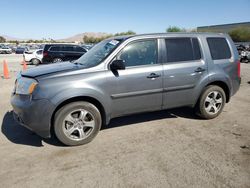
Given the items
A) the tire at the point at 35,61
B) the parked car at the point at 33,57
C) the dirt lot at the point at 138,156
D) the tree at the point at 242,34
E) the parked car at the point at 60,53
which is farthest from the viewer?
the tree at the point at 242,34

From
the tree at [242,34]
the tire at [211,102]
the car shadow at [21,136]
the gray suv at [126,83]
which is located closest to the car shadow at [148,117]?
the tire at [211,102]

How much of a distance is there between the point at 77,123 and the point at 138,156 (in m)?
1.17

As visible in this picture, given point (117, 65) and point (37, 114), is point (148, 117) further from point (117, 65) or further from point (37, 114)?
point (37, 114)

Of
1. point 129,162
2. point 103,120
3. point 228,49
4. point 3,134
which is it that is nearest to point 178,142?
point 129,162

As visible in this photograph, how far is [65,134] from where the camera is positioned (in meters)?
3.82

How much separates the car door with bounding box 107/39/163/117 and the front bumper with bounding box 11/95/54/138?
3.56 feet

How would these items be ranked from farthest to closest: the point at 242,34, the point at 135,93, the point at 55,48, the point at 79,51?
the point at 242,34 → the point at 79,51 → the point at 55,48 → the point at 135,93

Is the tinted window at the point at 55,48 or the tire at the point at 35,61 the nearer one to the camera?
the tinted window at the point at 55,48

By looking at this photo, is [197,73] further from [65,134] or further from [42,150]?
[42,150]

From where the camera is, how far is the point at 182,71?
14.9 ft

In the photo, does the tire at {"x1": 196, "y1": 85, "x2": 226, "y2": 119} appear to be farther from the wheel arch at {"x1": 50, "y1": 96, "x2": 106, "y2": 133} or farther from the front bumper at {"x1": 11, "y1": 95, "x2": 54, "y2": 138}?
the front bumper at {"x1": 11, "y1": 95, "x2": 54, "y2": 138}

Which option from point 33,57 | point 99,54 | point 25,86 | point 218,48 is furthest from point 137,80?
point 33,57

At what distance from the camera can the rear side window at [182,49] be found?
4.51m

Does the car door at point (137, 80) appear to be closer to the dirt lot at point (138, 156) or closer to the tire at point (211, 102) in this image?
the dirt lot at point (138, 156)
